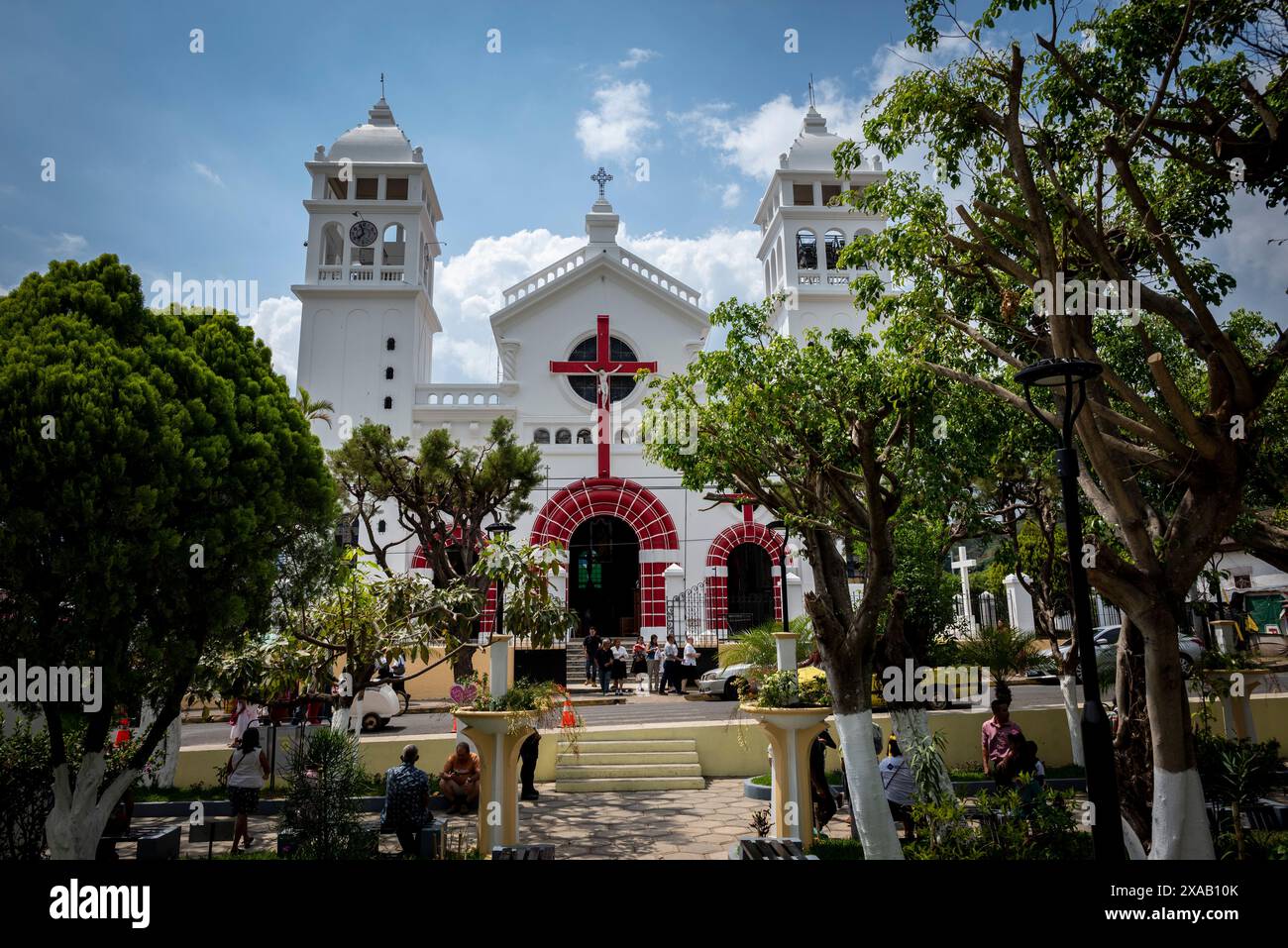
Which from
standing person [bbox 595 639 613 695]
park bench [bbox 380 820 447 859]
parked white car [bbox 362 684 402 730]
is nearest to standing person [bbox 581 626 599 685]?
standing person [bbox 595 639 613 695]

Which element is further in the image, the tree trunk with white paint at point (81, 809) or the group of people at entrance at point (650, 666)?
the group of people at entrance at point (650, 666)

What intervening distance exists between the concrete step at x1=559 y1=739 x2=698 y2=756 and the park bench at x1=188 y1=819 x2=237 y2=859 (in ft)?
16.3

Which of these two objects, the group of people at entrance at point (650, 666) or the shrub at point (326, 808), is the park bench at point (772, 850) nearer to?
the shrub at point (326, 808)

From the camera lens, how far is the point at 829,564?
839cm

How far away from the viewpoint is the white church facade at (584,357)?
24922mm

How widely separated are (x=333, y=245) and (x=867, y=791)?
27.4 metres

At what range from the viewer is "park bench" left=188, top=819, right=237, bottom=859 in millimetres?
8891

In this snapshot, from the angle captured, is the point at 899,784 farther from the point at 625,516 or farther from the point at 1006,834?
the point at 625,516

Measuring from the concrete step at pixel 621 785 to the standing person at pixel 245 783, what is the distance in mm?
4400

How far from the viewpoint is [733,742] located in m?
13.2

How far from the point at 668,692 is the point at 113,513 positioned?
15252 mm

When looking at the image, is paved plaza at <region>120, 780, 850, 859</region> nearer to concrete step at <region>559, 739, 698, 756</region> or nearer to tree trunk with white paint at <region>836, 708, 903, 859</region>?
concrete step at <region>559, 739, 698, 756</region>

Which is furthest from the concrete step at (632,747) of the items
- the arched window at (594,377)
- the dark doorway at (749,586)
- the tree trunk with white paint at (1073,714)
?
the arched window at (594,377)

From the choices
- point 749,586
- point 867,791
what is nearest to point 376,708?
point 867,791
